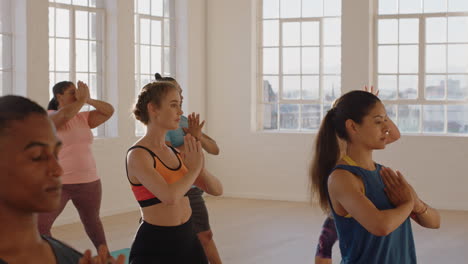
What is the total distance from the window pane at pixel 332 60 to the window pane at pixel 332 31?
0.31ft

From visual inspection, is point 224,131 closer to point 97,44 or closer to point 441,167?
point 97,44

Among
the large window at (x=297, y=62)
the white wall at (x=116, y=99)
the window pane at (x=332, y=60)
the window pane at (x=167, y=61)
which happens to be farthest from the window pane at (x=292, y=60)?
the white wall at (x=116, y=99)

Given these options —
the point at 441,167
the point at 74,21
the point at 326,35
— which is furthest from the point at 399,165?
the point at 74,21

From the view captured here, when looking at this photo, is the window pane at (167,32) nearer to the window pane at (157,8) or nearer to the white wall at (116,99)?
the window pane at (157,8)

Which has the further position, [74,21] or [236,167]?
[236,167]

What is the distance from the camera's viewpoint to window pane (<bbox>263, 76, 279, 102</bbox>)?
32.2 feet

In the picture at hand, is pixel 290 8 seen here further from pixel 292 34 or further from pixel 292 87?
pixel 292 87

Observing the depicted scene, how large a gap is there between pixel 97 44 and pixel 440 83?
4.40 m

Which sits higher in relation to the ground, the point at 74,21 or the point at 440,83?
the point at 74,21

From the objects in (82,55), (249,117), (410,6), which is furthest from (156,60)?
(410,6)

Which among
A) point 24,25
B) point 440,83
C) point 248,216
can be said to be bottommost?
point 248,216

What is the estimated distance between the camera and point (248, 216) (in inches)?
320

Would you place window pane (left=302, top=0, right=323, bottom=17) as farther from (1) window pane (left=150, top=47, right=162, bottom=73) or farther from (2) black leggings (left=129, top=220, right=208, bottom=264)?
(2) black leggings (left=129, top=220, right=208, bottom=264)

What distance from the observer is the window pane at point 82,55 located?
809 centimetres
